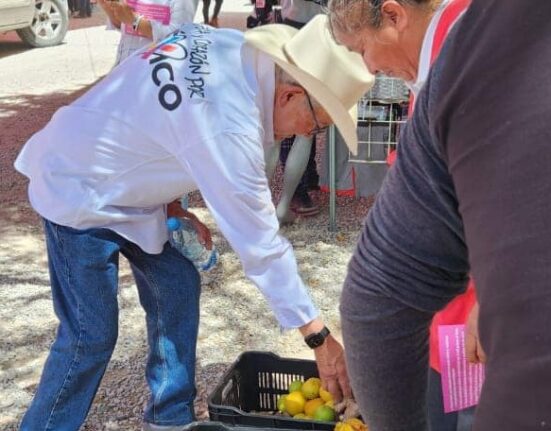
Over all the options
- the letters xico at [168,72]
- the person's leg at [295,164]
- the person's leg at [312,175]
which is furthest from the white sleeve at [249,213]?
the person's leg at [312,175]

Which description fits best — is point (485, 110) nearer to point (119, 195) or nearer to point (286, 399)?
point (119, 195)

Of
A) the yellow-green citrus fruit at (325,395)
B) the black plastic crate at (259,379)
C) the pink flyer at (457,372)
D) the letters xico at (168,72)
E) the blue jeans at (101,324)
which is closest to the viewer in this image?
the pink flyer at (457,372)

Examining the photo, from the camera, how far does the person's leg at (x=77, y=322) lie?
2688 mm

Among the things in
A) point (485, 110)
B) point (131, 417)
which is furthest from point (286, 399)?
point (485, 110)

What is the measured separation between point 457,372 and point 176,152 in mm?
1056

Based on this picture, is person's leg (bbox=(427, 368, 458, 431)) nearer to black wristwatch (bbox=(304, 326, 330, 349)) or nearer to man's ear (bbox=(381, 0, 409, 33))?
black wristwatch (bbox=(304, 326, 330, 349))

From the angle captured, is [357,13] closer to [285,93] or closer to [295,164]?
[285,93]

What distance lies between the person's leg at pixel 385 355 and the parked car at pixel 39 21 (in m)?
11.4

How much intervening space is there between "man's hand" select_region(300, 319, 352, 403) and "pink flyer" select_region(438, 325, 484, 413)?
714 millimetres

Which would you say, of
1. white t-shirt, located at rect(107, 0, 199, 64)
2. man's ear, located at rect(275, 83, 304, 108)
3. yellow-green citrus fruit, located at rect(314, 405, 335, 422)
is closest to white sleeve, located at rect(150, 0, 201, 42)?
white t-shirt, located at rect(107, 0, 199, 64)

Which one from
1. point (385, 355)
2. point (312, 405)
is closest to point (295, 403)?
point (312, 405)

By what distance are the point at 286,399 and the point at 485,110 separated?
7.09ft

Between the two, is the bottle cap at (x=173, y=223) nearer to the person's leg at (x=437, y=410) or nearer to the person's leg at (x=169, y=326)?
the person's leg at (x=169, y=326)

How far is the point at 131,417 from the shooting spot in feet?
11.5
